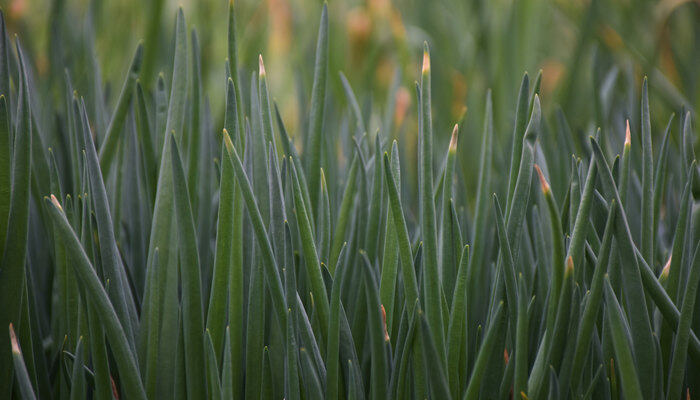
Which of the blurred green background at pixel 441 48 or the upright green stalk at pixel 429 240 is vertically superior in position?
the blurred green background at pixel 441 48

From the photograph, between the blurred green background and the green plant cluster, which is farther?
the blurred green background

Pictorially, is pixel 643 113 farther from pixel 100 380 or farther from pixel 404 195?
pixel 100 380

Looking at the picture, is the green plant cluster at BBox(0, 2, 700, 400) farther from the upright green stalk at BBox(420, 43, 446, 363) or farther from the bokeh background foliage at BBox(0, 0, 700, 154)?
the bokeh background foliage at BBox(0, 0, 700, 154)

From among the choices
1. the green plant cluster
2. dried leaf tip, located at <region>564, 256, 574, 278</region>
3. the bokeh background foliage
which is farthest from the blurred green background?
dried leaf tip, located at <region>564, 256, 574, 278</region>

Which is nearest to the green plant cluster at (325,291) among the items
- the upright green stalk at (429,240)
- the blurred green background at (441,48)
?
the upright green stalk at (429,240)

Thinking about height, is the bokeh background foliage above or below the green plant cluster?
above

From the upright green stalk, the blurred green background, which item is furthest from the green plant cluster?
the blurred green background

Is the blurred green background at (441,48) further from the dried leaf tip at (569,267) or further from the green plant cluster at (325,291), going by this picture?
the dried leaf tip at (569,267)

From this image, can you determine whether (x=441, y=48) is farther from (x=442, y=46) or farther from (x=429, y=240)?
(x=429, y=240)

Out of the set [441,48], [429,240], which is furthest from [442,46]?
[429,240]
